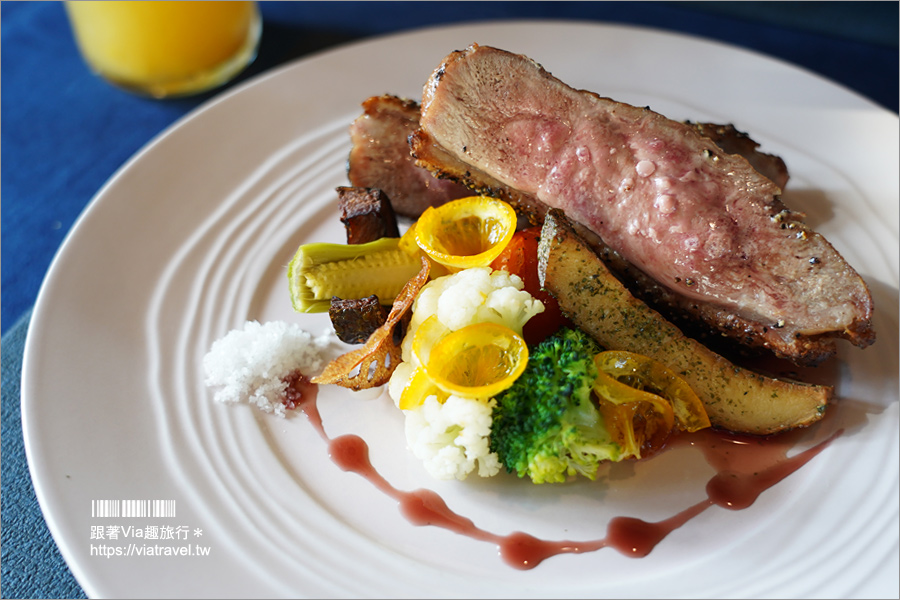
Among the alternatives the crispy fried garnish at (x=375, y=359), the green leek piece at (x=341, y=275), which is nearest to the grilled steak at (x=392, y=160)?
the green leek piece at (x=341, y=275)

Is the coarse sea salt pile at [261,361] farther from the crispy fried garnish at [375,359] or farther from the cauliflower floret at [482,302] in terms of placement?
the cauliflower floret at [482,302]

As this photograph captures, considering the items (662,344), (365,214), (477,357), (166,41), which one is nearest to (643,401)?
(662,344)

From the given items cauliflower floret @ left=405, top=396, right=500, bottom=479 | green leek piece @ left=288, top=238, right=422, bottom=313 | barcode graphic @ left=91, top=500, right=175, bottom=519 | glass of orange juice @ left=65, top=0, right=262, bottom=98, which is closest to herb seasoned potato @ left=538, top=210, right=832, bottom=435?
cauliflower floret @ left=405, top=396, right=500, bottom=479

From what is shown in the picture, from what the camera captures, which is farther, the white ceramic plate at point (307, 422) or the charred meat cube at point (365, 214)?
the charred meat cube at point (365, 214)

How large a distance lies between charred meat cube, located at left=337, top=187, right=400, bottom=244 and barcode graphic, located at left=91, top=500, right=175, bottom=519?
4.04ft

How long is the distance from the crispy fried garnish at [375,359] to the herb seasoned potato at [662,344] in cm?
52

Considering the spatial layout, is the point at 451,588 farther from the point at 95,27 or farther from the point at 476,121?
the point at 95,27

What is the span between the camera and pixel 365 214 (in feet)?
9.55

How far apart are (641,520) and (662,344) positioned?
58 cm

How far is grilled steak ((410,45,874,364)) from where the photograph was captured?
2445 millimetres

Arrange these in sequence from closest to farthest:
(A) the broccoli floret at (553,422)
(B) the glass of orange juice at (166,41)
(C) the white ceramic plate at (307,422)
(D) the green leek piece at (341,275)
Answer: (C) the white ceramic plate at (307,422) → (A) the broccoli floret at (553,422) → (D) the green leek piece at (341,275) → (B) the glass of orange juice at (166,41)

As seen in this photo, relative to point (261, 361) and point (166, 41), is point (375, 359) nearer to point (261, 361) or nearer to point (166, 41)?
point (261, 361)

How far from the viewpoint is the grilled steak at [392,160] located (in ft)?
10.3

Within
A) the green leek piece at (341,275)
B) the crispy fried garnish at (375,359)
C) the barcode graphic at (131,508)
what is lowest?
the barcode graphic at (131,508)
